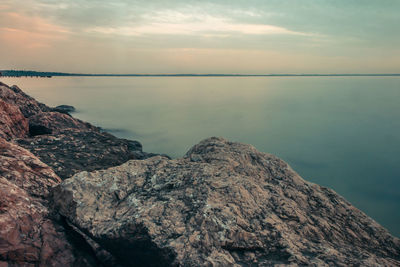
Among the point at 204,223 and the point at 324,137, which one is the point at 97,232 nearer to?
the point at 204,223

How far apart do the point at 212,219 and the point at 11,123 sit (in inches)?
256

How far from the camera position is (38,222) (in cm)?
328

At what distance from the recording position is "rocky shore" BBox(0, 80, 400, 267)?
2.96 metres

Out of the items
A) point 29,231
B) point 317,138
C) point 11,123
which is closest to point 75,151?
point 11,123

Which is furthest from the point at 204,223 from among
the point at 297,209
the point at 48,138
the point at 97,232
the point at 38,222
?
the point at 48,138

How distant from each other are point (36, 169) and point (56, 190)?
830 mm

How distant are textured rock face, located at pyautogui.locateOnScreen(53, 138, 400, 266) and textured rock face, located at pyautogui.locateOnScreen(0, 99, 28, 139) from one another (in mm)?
4231

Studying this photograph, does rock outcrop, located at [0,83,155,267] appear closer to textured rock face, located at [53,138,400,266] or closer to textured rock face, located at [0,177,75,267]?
textured rock face, located at [0,177,75,267]

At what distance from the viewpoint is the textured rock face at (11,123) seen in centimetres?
659

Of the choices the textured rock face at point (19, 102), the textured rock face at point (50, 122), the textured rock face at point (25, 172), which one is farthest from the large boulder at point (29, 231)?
the textured rock face at point (19, 102)

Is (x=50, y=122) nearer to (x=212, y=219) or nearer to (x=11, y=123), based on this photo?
(x=11, y=123)

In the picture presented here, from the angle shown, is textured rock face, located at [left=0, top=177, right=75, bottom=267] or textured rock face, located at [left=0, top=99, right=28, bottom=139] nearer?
textured rock face, located at [left=0, top=177, right=75, bottom=267]

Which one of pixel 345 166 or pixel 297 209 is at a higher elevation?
pixel 297 209

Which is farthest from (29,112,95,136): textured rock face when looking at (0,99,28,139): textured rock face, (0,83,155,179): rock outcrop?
(0,83,155,179): rock outcrop
